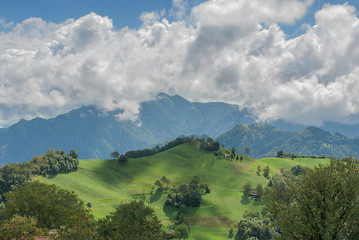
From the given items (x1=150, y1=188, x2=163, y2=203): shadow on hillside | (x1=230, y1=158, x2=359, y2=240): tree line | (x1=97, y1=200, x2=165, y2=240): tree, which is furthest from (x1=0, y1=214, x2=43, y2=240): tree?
(x1=150, y1=188, x2=163, y2=203): shadow on hillside

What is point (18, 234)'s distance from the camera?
4100 centimetres

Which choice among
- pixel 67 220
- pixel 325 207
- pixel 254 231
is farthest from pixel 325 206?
pixel 254 231

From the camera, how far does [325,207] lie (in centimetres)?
4178

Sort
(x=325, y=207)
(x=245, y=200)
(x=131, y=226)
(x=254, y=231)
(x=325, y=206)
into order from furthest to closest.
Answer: (x=245, y=200) < (x=254, y=231) < (x=325, y=207) < (x=325, y=206) < (x=131, y=226)

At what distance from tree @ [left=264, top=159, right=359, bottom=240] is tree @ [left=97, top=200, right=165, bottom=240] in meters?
21.2

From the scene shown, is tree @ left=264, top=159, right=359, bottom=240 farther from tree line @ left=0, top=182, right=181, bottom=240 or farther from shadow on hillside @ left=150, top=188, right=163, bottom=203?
shadow on hillside @ left=150, top=188, right=163, bottom=203

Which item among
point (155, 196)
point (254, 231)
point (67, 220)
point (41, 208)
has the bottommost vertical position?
point (254, 231)

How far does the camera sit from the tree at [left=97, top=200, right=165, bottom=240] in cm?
3778

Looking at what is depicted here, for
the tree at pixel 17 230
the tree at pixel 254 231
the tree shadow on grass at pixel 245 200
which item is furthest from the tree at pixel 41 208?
the tree shadow on grass at pixel 245 200

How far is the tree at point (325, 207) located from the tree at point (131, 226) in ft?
69.6

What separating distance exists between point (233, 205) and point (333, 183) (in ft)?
466

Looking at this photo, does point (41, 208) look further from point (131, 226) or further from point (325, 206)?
point (325, 206)

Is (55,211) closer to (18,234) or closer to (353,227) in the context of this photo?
(18,234)

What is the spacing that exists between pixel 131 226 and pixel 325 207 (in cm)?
3034
